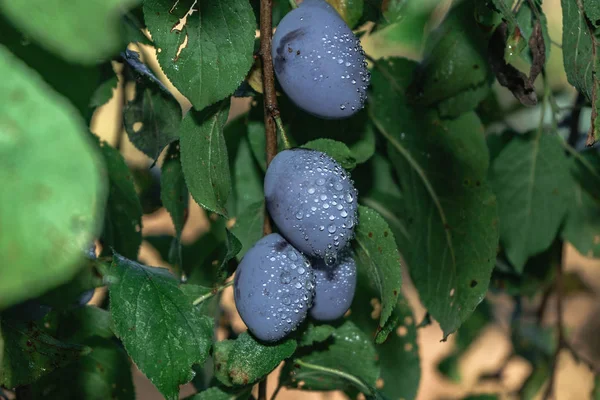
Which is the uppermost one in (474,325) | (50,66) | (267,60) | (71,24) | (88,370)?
(71,24)

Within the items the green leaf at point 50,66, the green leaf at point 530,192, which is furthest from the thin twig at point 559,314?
the green leaf at point 50,66

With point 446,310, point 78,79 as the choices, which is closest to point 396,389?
point 446,310

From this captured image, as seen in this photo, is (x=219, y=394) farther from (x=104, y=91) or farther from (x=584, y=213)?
(x=584, y=213)

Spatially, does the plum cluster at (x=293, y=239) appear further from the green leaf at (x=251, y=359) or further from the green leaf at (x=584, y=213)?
the green leaf at (x=584, y=213)

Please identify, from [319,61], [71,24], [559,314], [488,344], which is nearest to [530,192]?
[559,314]

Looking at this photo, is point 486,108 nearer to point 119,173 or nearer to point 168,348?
point 119,173
